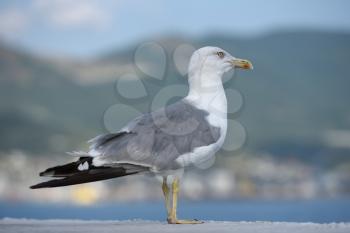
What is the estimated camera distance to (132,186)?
5822 inches

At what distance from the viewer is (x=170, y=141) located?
7949mm

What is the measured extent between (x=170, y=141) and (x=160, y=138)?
0.11 meters

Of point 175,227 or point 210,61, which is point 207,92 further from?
point 175,227

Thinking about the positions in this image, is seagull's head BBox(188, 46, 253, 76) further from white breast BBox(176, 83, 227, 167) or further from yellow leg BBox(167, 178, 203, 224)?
yellow leg BBox(167, 178, 203, 224)

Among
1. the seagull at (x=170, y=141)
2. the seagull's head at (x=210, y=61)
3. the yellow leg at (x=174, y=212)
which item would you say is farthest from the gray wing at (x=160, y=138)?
the seagull's head at (x=210, y=61)

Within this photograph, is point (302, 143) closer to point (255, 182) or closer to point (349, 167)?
point (349, 167)

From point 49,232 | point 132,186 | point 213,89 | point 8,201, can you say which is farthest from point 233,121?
point 8,201

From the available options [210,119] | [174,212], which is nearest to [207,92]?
[210,119]

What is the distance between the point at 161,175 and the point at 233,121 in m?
1.30

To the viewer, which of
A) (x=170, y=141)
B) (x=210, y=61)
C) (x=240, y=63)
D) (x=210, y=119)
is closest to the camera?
(x=170, y=141)

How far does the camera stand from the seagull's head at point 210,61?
842cm

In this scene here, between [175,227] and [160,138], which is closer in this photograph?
[175,227]

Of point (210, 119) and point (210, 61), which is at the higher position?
point (210, 61)

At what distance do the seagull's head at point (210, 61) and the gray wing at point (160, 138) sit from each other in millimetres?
488
